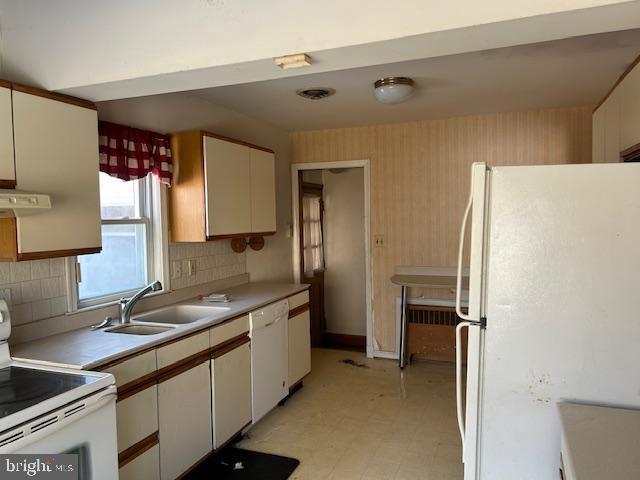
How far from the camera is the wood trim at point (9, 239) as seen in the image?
5.78 ft

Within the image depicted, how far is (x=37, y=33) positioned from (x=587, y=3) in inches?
79.5

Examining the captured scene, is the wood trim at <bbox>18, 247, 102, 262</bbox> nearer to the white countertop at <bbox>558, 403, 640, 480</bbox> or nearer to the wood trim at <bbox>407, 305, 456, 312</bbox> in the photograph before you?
the white countertop at <bbox>558, 403, 640, 480</bbox>

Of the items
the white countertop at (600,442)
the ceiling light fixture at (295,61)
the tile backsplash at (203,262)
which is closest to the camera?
the white countertop at (600,442)

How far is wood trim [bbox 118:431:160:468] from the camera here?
1931 millimetres

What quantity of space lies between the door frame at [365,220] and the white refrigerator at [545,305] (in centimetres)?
288

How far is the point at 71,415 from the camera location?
1483mm

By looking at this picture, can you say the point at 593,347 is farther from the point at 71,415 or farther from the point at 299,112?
the point at 299,112

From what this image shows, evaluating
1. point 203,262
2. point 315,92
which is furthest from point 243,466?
point 315,92

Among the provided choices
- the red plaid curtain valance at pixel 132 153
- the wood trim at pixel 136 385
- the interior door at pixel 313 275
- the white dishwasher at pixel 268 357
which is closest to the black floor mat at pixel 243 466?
the white dishwasher at pixel 268 357

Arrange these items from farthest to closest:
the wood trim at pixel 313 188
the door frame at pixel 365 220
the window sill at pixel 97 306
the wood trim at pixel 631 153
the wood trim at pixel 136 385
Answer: the wood trim at pixel 313 188, the door frame at pixel 365 220, the window sill at pixel 97 306, the wood trim at pixel 631 153, the wood trim at pixel 136 385

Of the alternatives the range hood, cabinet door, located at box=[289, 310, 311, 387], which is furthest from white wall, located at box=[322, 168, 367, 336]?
the range hood

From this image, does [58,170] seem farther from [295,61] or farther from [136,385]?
[295,61]

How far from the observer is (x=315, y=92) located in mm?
3113

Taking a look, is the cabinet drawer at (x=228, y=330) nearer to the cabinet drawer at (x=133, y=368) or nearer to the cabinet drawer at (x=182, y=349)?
the cabinet drawer at (x=182, y=349)
